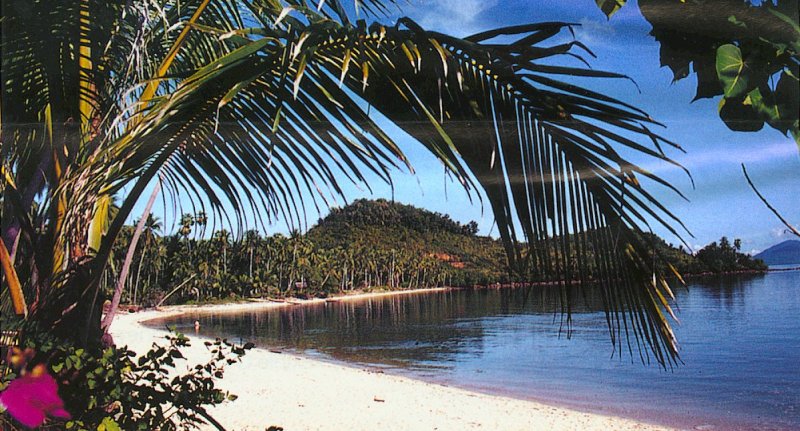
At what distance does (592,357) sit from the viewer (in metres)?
22.3

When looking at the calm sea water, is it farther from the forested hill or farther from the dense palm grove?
the forested hill

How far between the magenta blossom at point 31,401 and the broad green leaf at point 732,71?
1217 millimetres

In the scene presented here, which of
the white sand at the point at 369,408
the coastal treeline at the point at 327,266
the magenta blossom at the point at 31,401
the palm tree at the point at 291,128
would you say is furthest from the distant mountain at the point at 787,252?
the coastal treeline at the point at 327,266

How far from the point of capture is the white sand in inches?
332

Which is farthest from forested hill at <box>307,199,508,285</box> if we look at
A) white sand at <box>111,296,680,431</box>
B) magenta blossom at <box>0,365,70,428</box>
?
magenta blossom at <box>0,365,70,428</box>

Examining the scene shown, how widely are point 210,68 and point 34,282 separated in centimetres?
107

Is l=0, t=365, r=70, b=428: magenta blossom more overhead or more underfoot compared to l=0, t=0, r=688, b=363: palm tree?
more underfoot

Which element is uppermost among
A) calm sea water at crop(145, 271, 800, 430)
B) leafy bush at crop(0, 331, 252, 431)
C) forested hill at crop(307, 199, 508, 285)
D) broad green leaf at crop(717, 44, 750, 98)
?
forested hill at crop(307, 199, 508, 285)

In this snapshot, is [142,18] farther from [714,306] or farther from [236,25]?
[714,306]

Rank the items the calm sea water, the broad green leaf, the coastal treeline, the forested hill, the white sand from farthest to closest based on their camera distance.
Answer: the forested hill → the coastal treeline → the calm sea water → the white sand → the broad green leaf

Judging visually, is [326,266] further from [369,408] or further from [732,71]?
[732,71]

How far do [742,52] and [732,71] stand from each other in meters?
0.05

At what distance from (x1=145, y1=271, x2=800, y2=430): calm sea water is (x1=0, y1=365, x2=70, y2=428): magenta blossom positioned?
4.40ft

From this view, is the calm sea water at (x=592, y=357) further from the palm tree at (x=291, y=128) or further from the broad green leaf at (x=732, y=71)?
the broad green leaf at (x=732, y=71)
